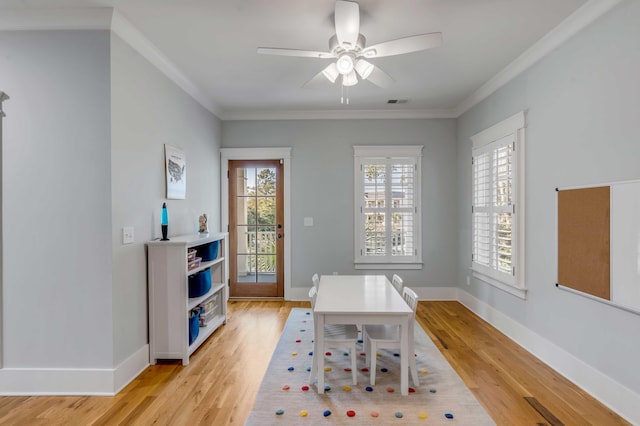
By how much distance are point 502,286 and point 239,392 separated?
286 cm

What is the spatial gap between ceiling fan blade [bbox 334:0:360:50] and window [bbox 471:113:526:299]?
197 centimetres

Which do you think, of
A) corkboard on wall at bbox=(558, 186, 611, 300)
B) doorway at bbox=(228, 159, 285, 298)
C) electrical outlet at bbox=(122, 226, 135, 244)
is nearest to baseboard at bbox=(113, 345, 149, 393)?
electrical outlet at bbox=(122, 226, 135, 244)

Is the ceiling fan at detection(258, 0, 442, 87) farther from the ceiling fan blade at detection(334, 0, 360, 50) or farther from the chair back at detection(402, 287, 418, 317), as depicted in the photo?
the chair back at detection(402, 287, 418, 317)

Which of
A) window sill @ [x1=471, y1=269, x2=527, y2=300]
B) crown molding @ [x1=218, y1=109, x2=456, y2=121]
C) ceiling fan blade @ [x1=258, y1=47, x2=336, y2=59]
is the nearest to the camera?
ceiling fan blade @ [x1=258, y1=47, x2=336, y2=59]

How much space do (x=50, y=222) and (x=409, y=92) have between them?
12.6 ft

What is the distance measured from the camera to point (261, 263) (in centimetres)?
504

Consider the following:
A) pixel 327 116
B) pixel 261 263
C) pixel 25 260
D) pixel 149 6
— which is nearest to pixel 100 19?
pixel 149 6

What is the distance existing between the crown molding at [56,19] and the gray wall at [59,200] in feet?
0.16

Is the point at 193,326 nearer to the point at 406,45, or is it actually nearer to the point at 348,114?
the point at 406,45

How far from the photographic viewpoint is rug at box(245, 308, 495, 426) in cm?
210

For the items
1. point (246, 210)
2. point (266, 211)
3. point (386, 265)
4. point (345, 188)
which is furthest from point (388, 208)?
point (246, 210)

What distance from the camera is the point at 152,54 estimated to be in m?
2.96

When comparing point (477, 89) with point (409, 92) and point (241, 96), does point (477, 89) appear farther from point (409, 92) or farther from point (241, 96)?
point (241, 96)

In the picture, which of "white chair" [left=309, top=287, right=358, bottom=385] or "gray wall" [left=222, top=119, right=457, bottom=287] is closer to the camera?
"white chair" [left=309, top=287, right=358, bottom=385]
